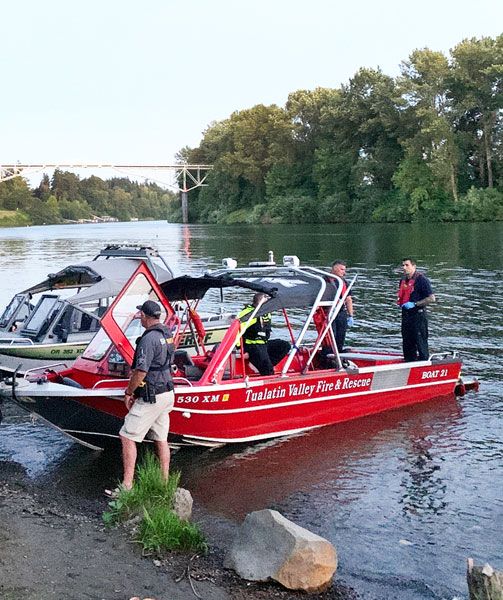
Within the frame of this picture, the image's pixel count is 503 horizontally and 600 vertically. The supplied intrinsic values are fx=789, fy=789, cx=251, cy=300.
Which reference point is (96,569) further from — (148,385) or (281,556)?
(148,385)

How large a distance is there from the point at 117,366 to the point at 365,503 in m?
4.21

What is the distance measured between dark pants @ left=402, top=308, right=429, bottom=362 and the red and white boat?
268 millimetres

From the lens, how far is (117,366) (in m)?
11.6

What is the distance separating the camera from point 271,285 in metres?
11.9

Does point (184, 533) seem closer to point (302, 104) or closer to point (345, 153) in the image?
point (345, 153)

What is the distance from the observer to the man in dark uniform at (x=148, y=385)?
28.2 feet

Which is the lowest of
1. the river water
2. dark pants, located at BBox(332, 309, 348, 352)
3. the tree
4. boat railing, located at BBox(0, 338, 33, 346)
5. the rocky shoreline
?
the river water

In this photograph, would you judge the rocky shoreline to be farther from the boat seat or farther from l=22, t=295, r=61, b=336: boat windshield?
l=22, t=295, r=61, b=336: boat windshield

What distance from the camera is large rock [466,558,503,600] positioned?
5.95 metres

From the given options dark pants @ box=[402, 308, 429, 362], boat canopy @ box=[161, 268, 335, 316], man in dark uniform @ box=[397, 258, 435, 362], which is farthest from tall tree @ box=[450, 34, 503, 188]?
boat canopy @ box=[161, 268, 335, 316]

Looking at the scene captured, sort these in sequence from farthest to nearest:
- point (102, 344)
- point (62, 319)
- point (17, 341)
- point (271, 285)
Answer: point (62, 319) < point (17, 341) < point (102, 344) < point (271, 285)

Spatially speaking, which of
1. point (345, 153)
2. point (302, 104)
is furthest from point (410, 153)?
point (302, 104)

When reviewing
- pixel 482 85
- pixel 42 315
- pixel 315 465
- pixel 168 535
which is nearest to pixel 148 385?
pixel 168 535

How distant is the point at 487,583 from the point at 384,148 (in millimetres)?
86500
